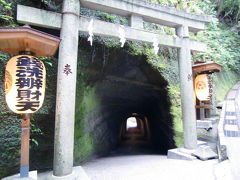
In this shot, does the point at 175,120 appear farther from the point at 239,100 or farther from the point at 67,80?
the point at 239,100

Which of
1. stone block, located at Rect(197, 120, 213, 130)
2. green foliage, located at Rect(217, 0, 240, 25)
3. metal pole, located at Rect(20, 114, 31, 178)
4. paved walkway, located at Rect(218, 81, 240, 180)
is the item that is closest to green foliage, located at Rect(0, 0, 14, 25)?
metal pole, located at Rect(20, 114, 31, 178)

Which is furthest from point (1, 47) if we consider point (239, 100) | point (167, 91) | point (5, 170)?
A: point (239, 100)

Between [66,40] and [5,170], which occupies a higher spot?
[66,40]

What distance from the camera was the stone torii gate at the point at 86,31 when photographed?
13.8 ft

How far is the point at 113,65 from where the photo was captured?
8.00 meters

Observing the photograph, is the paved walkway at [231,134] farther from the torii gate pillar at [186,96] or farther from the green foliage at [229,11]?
the green foliage at [229,11]

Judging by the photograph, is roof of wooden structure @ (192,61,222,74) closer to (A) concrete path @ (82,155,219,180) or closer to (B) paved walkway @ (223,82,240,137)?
(B) paved walkway @ (223,82,240,137)

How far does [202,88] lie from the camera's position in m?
7.62

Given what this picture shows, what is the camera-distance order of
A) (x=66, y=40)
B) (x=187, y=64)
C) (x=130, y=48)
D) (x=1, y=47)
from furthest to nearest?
1. (x=130, y=48)
2. (x=187, y=64)
3. (x=66, y=40)
4. (x=1, y=47)

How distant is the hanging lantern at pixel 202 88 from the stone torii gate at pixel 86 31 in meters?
1.27

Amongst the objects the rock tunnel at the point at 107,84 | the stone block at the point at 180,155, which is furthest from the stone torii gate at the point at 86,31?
the rock tunnel at the point at 107,84

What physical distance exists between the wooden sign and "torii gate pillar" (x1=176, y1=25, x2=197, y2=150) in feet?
16.9

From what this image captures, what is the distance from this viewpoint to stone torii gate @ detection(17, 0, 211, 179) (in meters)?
4.19

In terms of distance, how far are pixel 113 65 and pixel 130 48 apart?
1.23m
